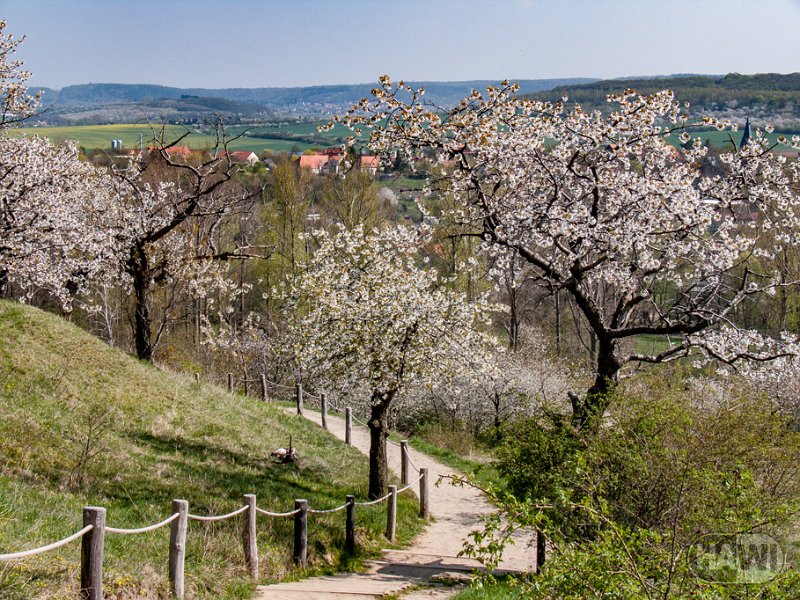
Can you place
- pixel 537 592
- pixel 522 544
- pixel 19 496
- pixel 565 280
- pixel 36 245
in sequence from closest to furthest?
1. pixel 537 592
2. pixel 19 496
3. pixel 565 280
4. pixel 522 544
5. pixel 36 245

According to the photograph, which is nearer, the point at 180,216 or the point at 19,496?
the point at 19,496

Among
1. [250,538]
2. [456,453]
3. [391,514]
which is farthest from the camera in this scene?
[456,453]

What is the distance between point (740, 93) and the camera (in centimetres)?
7688

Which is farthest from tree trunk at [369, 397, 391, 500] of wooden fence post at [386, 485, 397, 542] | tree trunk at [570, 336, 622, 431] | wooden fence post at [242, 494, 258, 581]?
wooden fence post at [242, 494, 258, 581]

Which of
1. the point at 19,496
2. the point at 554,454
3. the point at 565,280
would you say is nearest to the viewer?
the point at 19,496

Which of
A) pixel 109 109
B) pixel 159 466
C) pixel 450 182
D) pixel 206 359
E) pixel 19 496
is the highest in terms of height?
pixel 109 109

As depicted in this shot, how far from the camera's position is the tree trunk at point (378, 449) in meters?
14.0

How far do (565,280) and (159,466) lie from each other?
6735 millimetres

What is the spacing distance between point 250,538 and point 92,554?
305cm

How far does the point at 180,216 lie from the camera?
18.3 meters

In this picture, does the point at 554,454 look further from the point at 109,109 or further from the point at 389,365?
the point at 109,109

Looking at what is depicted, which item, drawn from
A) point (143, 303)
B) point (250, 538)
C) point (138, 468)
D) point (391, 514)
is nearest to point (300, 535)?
point (250, 538)

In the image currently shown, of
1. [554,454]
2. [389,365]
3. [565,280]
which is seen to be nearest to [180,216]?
[389,365]

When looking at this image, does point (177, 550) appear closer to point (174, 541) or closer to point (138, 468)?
point (174, 541)
